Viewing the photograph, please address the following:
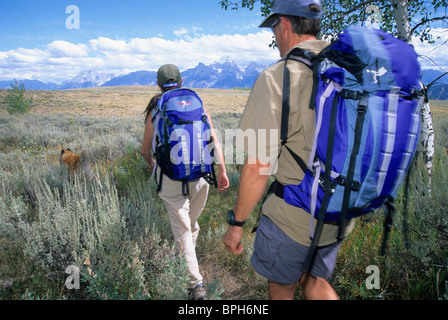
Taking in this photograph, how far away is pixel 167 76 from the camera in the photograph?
2521 millimetres

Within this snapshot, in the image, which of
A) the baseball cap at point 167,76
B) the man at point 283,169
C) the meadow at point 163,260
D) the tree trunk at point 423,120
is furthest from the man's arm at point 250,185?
the tree trunk at point 423,120

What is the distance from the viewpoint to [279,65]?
1341mm

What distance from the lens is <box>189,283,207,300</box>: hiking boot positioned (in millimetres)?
2329

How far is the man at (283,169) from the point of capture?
131cm

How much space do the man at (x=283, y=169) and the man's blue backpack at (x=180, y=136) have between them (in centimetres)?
95

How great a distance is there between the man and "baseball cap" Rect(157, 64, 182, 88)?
3.90 feet

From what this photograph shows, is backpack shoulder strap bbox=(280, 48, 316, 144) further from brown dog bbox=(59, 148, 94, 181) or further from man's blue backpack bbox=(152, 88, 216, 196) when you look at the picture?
brown dog bbox=(59, 148, 94, 181)

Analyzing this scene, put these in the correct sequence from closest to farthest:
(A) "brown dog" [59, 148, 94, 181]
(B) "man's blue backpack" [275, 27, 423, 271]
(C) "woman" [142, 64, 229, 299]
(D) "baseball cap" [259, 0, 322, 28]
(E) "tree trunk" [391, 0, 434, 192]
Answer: (B) "man's blue backpack" [275, 27, 423, 271] < (D) "baseball cap" [259, 0, 322, 28] < (C) "woman" [142, 64, 229, 299] < (E) "tree trunk" [391, 0, 434, 192] < (A) "brown dog" [59, 148, 94, 181]
